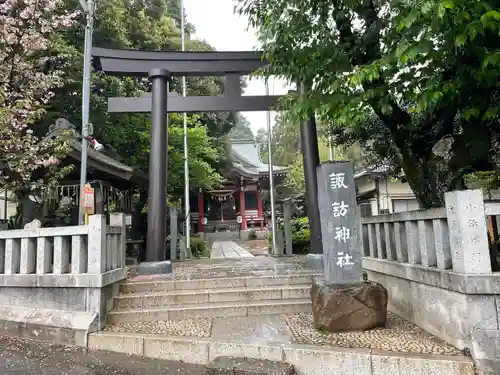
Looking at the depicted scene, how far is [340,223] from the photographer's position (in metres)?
5.10

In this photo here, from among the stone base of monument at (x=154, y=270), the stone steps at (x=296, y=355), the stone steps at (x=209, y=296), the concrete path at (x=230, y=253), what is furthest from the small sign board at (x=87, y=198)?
the concrete path at (x=230, y=253)

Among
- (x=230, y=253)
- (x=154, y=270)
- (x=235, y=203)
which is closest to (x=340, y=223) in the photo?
(x=154, y=270)

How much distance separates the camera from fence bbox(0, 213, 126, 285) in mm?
5207

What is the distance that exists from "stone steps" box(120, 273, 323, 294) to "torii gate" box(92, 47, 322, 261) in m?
1.10

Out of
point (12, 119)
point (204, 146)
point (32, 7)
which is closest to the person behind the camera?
point (12, 119)

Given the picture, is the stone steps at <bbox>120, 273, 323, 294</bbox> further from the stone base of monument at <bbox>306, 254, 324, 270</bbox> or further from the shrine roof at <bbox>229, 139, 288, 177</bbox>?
the shrine roof at <bbox>229, 139, 288, 177</bbox>

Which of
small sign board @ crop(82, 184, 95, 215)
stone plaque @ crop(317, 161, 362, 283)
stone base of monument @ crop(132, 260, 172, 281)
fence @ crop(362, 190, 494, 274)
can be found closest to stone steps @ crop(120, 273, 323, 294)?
stone base of monument @ crop(132, 260, 172, 281)

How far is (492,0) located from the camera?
3451mm

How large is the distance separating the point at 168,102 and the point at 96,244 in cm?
410

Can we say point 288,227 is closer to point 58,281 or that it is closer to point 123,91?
point 58,281

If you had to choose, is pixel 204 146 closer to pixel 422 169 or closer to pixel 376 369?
pixel 422 169

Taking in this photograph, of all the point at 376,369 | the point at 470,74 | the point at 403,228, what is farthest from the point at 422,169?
the point at 376,369

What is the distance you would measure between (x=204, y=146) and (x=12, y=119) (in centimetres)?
1079

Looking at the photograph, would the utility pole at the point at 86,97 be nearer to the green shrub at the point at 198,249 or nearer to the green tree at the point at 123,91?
the green tree at the point at 123,91
